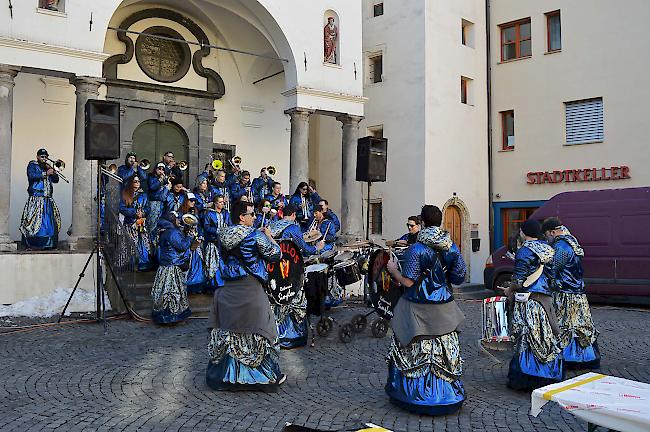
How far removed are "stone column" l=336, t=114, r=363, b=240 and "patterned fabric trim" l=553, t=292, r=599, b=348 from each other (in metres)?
8.44

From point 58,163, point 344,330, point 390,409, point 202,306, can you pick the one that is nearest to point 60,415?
point 390,409

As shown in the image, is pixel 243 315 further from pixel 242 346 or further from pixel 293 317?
pixel 293 317

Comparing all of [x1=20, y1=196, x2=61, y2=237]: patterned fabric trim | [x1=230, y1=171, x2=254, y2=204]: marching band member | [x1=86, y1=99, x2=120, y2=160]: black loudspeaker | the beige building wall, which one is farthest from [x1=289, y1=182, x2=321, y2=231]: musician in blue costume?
the beige building wall

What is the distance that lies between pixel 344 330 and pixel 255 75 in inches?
417

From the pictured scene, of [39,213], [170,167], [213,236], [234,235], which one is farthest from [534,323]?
[39,213]

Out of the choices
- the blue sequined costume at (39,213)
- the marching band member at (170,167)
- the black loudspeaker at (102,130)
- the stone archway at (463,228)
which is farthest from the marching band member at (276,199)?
the stone archway at (463,228)

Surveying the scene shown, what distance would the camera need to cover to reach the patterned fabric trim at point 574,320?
22.9ft

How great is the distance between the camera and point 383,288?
26.7 feet

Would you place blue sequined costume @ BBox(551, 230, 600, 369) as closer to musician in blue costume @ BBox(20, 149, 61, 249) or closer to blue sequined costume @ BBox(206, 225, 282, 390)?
blue sequined costume @ BBox(206, 225, 282, 390)

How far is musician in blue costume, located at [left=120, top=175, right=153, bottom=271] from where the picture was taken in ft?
38.2

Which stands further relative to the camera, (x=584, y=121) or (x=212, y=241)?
(x=584, y=121)

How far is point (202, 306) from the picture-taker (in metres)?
11.3

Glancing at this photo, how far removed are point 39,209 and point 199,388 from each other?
6.87 metres

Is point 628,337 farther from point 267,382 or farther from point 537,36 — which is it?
point 537,36
